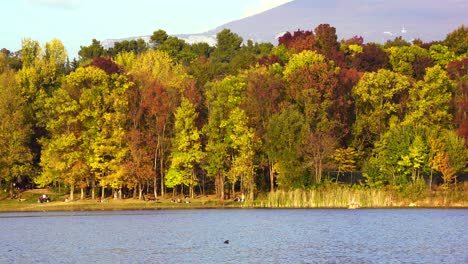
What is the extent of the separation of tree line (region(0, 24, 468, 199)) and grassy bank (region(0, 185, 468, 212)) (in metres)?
1.87

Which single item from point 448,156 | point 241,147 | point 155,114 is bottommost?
point 448,156

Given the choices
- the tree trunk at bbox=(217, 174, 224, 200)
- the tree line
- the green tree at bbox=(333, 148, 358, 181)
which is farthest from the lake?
the green tree at bbox=(333, 148, 358, 181)

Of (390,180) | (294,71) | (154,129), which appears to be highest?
(294,71)

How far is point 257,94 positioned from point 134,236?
4485cm

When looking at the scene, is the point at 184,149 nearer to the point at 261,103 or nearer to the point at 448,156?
the point at 261,103

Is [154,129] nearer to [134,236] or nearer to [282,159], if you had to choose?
[282,159]

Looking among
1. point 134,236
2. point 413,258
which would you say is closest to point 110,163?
point 134,236

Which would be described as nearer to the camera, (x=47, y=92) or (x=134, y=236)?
(x=134, y=236)

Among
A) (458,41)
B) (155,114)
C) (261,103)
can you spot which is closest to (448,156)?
(261,103)

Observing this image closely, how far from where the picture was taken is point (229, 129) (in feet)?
335

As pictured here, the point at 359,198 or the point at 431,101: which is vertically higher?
the point at 431,101

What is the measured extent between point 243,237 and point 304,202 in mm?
32992

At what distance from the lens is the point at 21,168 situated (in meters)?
104

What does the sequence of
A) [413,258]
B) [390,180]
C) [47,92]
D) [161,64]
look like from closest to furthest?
[413,258], [390,180], [47,92], [161,64]
